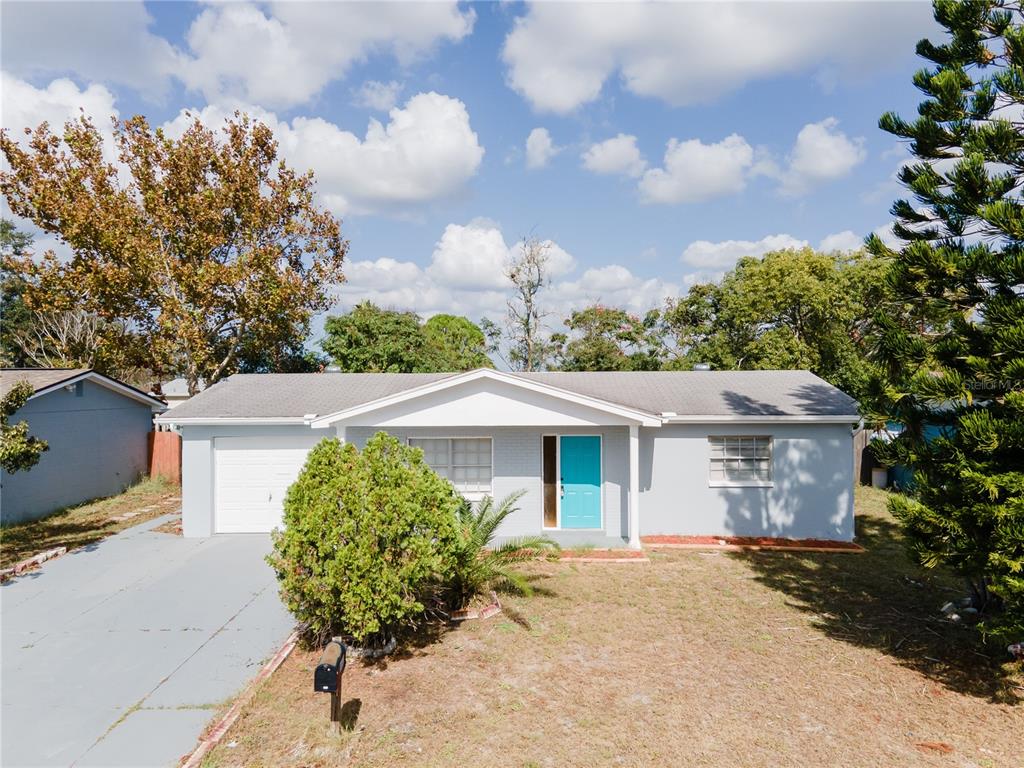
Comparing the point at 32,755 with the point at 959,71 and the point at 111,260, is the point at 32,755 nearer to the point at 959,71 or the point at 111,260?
the point at 959,71

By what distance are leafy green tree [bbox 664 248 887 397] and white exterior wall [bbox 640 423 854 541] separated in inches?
437

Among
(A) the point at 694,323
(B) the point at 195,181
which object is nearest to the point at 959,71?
(B) the point at 195,181

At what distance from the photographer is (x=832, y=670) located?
724 centimetres

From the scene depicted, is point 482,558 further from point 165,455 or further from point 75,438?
point 165,455

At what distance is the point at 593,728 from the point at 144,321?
901 inches

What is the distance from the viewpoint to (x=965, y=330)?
732cm

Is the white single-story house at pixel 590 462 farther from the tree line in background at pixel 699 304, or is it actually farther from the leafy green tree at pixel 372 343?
the leafy green tree at pixel 372 343

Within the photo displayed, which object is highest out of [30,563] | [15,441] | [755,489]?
[15,441]

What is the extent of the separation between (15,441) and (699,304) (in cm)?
2842

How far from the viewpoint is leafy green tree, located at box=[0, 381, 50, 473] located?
33.8 ft

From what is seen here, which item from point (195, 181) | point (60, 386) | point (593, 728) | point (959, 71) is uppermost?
point (195, 181)

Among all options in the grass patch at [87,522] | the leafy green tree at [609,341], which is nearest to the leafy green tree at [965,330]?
the grass patch at [87,522]

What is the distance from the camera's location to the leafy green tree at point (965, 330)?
6.57m

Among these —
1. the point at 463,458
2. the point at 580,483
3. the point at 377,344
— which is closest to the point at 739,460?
the point at 580,483
